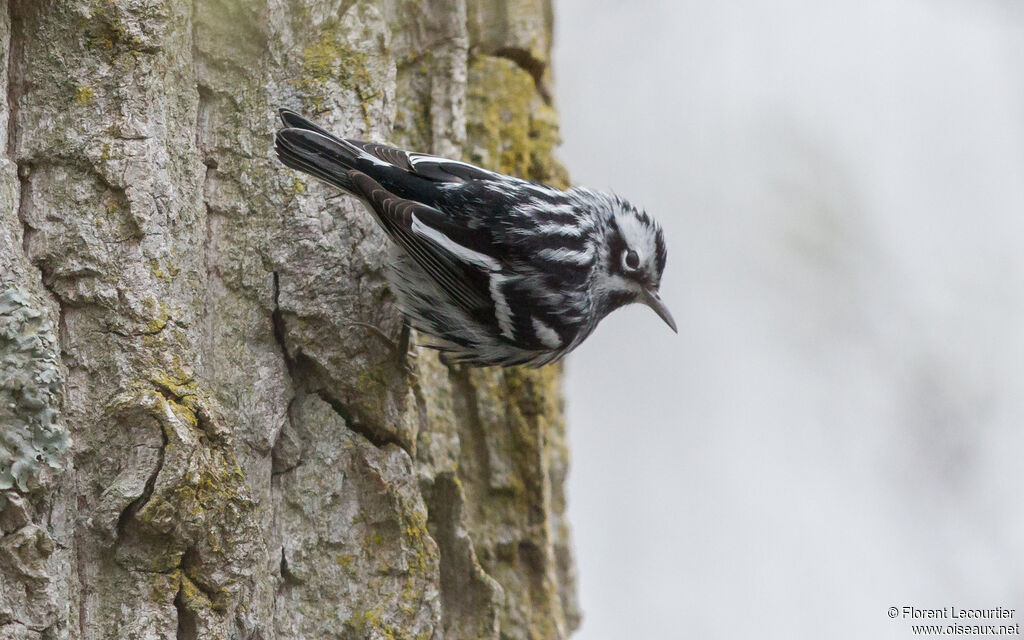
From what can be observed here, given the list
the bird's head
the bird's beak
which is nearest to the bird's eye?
the bird's head

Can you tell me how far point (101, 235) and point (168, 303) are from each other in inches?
10.3

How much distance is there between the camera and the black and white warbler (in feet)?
11.0

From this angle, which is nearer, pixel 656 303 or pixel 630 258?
pixel 630 258

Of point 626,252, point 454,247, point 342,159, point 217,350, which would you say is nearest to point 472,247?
point 454,247

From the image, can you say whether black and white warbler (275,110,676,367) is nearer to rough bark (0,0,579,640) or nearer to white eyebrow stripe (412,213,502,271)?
white eyebrow stripe (412,213,502,271)

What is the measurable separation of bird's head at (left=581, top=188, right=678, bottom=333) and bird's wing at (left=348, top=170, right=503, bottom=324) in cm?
66

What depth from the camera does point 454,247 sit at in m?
3.58

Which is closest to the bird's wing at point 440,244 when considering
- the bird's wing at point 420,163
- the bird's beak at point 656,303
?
the bird's wing at point 420,163

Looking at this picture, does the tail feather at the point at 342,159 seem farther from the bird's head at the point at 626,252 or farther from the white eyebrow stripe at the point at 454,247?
the bird's head at the point at 626,252

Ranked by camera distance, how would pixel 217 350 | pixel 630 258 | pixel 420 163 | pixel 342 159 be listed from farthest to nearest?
pixel 630 258 < pixel 420 163 < pixel 342 159 < pixel 217 350

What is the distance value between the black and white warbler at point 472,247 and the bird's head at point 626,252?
0.13 metres

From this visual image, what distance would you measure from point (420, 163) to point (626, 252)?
1010 mm

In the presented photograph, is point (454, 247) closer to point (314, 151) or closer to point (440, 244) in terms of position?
point (440, 244)

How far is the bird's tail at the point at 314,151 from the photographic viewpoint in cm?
318
